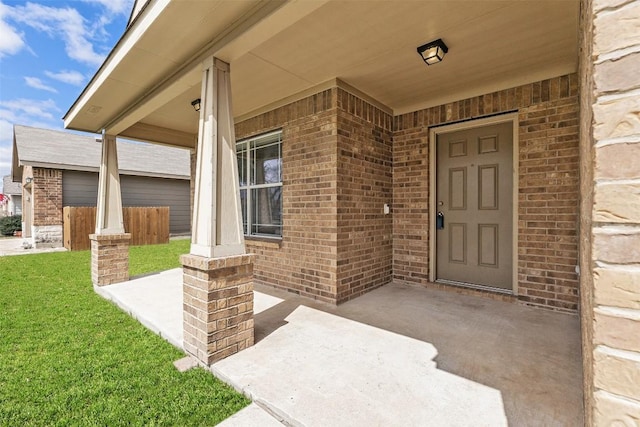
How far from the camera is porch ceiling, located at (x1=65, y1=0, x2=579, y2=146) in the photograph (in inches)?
90.0

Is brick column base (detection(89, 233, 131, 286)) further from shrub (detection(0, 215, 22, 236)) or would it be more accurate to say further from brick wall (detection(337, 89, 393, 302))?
shrub (detection(0, 215, 22, 236))

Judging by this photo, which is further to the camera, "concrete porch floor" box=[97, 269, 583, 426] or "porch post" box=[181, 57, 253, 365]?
"porch post" box=[181, 57, 253, 365]

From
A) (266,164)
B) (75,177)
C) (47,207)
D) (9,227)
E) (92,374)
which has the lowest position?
(92,374)

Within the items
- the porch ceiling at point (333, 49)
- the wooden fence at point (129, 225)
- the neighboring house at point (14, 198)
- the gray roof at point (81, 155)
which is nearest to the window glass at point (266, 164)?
the porch ceiling at point (333, 49)

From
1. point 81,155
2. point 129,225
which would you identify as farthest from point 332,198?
point 81,155

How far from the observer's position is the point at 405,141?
14.9 feet

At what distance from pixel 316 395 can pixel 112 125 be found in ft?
15.7

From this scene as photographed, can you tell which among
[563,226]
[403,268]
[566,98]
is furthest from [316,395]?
[566,98]

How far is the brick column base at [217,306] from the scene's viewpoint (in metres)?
2.34

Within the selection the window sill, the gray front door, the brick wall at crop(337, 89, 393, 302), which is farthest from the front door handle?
the window sill

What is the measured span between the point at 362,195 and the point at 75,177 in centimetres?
1125

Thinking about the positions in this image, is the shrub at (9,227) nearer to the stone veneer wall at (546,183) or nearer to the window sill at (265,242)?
the window sill at (265,242)

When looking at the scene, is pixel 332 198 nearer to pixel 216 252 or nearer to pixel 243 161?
pixel 216 252

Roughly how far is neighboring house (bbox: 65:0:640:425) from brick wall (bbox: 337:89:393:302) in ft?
0.09
